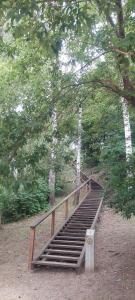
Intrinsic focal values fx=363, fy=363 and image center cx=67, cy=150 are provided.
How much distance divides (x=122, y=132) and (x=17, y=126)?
5.40 metres

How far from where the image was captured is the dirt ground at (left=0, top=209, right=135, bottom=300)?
7633mm

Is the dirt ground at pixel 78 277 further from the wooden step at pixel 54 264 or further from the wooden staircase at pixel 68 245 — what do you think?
the wooden staircase at pixel 68 245

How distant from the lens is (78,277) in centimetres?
872

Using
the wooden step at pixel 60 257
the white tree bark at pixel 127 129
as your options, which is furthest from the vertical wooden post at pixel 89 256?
the white tree bark at pixel 127 129

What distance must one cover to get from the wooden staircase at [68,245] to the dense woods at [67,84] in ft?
6.41

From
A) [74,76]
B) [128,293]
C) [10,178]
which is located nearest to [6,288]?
[128,293]

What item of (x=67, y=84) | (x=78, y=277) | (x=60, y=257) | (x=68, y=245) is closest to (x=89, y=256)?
(x=78, y=277)

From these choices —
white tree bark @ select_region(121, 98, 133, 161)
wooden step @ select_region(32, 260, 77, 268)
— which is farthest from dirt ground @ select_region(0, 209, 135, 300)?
white tree bark @ select_region(121, 98, 133, 161)

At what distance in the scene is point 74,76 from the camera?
7.11 metres

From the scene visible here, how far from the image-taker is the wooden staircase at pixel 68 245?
31.0 ft

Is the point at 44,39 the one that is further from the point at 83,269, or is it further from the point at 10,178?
the point at 83,269

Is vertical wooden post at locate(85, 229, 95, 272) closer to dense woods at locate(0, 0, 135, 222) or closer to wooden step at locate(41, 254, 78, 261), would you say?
wooden step at locate(41, 254, 78, 261)

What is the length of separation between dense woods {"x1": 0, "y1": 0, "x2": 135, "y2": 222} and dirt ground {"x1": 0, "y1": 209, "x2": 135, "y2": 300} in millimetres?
1592

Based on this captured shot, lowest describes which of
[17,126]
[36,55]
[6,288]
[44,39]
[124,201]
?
[6,288]
